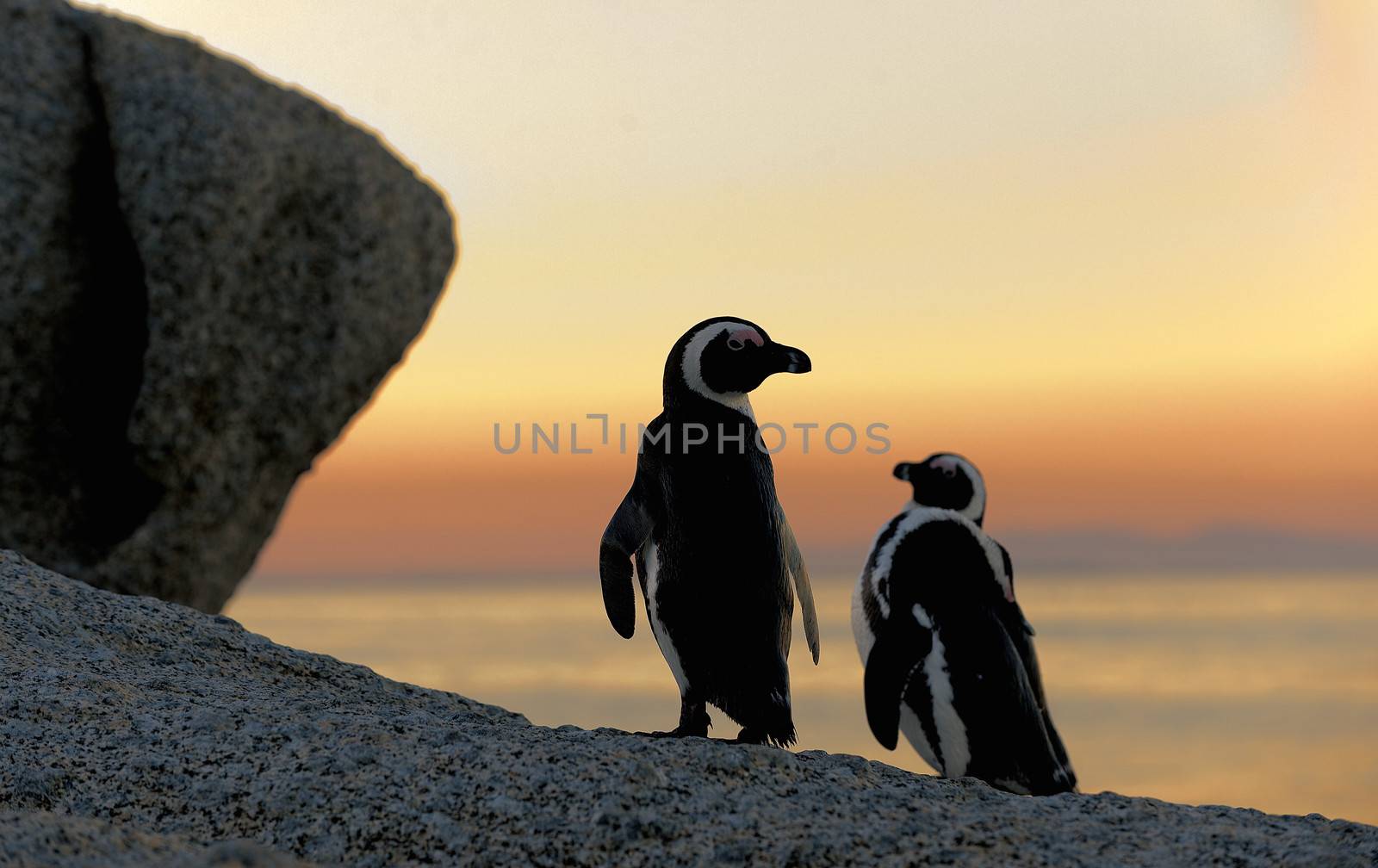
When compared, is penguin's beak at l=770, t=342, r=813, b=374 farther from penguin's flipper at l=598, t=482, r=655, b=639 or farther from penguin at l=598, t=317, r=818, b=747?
penguin's flipper at l=598, t=482, r=655, b=639

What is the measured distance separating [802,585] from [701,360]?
0.58 metres

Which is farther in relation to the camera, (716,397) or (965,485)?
(965,485)

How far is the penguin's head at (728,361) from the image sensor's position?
3.04 m

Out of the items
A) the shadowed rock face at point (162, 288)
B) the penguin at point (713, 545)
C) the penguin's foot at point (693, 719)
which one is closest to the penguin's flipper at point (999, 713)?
the penguin at point (713, 545)

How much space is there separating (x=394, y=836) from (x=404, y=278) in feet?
18.9

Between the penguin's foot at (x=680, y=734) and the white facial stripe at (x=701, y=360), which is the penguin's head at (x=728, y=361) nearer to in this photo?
the white facial stripe at (x=701, y=360)

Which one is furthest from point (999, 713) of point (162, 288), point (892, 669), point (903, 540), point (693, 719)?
point (162, 288)

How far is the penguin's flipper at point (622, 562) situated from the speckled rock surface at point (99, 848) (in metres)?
0.98

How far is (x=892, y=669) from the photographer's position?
3.91m

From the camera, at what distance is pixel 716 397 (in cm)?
308

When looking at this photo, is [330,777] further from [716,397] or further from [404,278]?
[404,278]

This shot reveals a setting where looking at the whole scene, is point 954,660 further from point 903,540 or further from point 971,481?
point 971,481

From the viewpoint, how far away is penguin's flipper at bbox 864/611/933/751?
3.90m

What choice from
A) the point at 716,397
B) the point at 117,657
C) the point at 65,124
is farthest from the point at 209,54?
the point at 716,397
